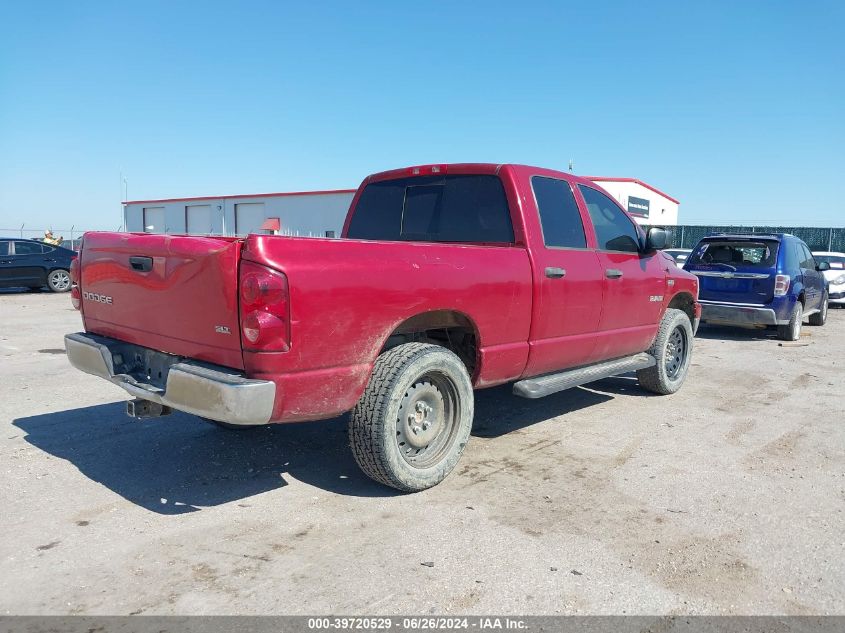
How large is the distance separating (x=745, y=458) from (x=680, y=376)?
7.43ft

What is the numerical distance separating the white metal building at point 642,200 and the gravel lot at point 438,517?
25.2 metres

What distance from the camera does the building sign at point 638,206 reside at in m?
32.4

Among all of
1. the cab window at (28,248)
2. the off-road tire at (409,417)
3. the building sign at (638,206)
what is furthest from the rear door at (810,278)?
the building sign at (638,206)

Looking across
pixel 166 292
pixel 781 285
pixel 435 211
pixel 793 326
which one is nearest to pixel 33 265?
pixel 435 211

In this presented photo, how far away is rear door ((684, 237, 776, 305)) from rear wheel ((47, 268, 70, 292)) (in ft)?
51.2

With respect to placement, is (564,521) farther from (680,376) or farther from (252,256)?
(680,376)

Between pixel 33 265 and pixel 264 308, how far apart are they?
16.7 m

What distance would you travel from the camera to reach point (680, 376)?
706cm

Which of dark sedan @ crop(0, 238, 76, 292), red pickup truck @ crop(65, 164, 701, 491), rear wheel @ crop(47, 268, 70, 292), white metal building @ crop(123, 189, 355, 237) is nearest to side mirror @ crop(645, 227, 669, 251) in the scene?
red pickup truck @ crop(65, 164, 701, 491)

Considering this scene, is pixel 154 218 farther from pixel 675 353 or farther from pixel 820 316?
pixel 675 353

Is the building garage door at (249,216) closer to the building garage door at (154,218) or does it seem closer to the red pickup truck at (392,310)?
the building garage door at (154,218)

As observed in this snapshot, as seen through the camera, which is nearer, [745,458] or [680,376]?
[745,458]

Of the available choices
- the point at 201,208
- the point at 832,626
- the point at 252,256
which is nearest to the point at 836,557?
the point at 832,626

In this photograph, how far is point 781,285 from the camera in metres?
10.3
